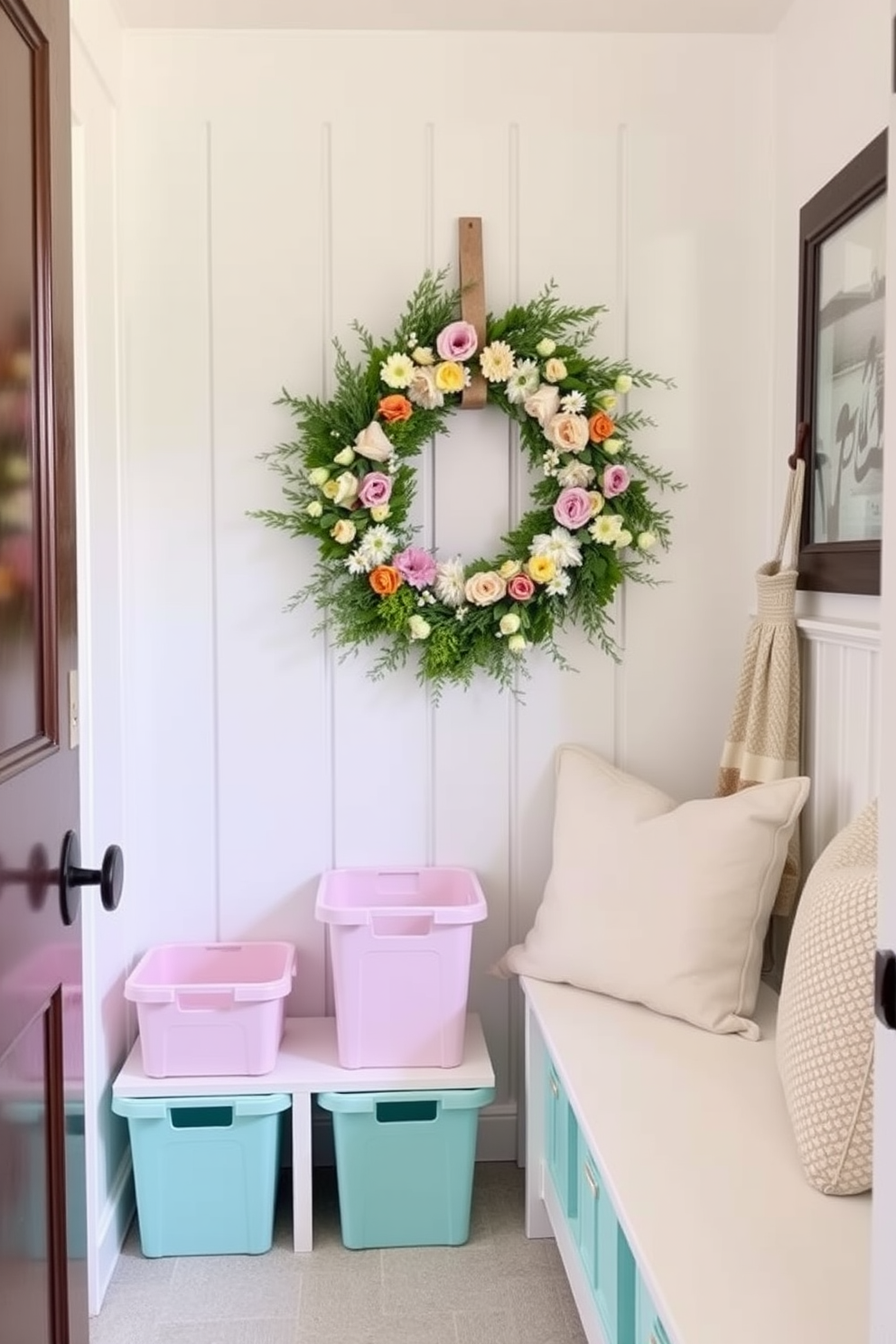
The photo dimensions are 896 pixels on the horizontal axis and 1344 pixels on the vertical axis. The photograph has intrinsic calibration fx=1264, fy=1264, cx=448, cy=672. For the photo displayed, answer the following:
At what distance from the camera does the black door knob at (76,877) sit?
1363mm

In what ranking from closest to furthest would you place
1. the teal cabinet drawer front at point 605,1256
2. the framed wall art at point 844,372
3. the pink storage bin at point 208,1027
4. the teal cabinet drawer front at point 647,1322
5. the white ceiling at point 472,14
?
the teal cabinet drawer front at point 647,1322 < the teal cabinet drawer front at point 605,1256 < the framed wall art at point 844,372 < the pink storage bin at point 208,1027 < the white ceiling at point 472,14

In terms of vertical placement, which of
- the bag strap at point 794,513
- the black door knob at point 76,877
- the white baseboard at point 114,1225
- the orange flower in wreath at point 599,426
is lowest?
the white baseboard at point 114,1225

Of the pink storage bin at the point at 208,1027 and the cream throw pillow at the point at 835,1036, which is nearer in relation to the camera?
the cream throw pillow at the point at 835,1036

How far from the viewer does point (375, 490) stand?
2.52m

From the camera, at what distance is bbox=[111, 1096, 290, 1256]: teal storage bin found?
7.90ft

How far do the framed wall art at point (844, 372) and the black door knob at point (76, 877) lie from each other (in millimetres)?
1305

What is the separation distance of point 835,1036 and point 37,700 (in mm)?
1087

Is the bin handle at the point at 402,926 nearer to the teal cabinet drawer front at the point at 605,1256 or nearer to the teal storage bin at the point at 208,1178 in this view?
the teal storage bin at the point at 208,1178

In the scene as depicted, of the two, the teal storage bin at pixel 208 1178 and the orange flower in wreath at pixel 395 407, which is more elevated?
the orange flower in wreath at pixel 395 407

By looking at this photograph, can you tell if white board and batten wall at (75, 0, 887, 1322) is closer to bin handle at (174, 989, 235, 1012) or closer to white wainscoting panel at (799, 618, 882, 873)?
bin handle at (174, 989, 235, 1012)

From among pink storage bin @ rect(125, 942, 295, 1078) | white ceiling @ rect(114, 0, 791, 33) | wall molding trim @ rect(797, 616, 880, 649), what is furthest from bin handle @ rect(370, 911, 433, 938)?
white ceiling @ rect(114, 0, 791, 33)

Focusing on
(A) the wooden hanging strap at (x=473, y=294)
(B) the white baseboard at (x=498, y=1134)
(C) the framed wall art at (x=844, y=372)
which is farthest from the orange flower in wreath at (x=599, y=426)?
(B) the white baseboard at (x=498, y=1134)

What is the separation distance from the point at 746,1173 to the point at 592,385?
61.5 inches

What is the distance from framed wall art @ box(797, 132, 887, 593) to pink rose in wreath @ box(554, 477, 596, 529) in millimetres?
428
